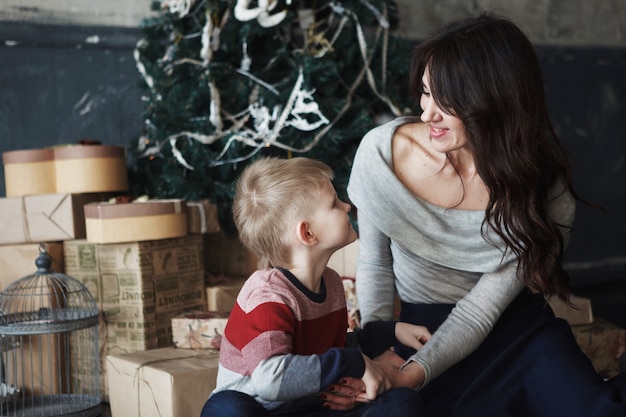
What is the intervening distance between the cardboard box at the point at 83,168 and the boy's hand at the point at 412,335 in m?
1.48

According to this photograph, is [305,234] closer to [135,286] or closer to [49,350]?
[135,286]

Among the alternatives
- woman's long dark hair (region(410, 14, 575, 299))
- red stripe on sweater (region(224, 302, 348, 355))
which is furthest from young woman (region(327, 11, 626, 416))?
red stripe on sweater (region(224, 302, 348, 355))

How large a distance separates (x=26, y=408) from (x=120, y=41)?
5.18ft

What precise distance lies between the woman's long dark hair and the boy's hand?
26 cm

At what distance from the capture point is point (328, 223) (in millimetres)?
1532

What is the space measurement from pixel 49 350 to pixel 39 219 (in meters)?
0.45

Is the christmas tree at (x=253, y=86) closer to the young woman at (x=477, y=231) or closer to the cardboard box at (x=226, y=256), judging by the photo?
the cardboard box at (x=226, y=256)

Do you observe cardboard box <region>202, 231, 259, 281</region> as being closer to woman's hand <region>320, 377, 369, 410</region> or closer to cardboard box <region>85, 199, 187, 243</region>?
cardboard box <region>85, 199, 187, 243</region>

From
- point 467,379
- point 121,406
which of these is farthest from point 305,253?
point 121,406

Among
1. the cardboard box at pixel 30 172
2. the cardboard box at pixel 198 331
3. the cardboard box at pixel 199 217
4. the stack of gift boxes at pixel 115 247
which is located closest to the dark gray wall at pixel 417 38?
the cardboard box at pixel 30 172

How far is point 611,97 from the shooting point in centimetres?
498

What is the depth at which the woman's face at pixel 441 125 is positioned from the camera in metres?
1.71

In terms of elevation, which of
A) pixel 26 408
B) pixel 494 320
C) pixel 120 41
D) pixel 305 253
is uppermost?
pixel 120 41

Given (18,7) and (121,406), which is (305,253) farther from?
(18,7)
